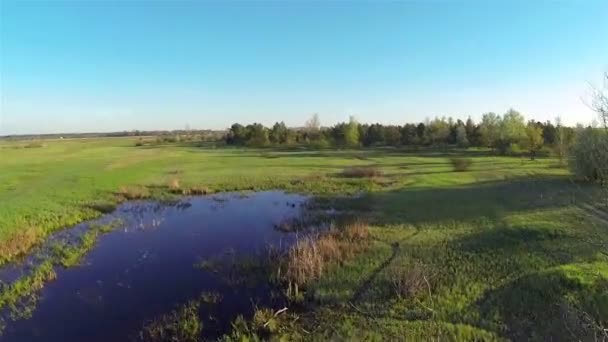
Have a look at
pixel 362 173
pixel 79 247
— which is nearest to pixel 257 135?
pixel 362 173

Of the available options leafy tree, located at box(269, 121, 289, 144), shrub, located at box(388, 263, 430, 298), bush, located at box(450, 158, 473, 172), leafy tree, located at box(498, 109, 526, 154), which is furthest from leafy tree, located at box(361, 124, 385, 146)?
shrub, located at box(388, 263, 430, 298)

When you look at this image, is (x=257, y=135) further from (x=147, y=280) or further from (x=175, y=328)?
(x=175, y=328)

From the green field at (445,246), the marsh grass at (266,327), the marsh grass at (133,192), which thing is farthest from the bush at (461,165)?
the marsh grass at (266,327)

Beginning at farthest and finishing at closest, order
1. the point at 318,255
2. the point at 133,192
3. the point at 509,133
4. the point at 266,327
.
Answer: the point at 509,133, the point at 133,192, the point at 318,255, the point at 266,327

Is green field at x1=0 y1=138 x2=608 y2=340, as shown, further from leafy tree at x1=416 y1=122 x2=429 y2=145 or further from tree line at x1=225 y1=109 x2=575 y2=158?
leafy tree at x1=416 y1=122 x2=429 y2=145

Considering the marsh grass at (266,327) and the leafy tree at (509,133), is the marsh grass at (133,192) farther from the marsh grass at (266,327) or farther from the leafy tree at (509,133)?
the leafy tree at (509,133)

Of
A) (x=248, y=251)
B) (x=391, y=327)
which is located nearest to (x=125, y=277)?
(x=248, y=251)

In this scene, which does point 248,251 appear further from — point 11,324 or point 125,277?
point 11,324
